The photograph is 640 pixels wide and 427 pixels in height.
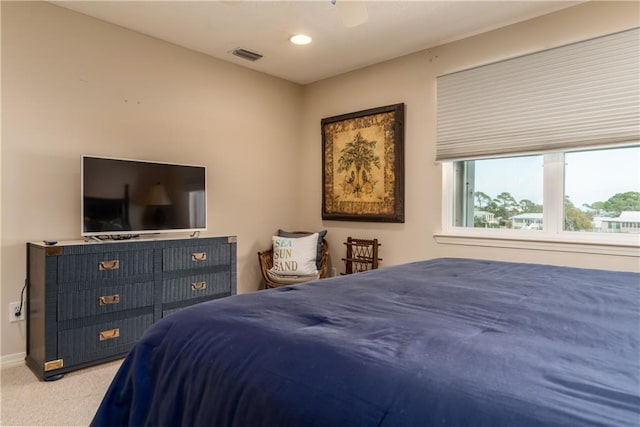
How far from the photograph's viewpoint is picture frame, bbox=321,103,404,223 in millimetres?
3781

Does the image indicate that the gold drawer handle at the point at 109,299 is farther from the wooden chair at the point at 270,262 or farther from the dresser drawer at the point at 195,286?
the wooden chair at the point at 270,262

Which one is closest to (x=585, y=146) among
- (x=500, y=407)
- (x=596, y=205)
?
(x=596, y=205)

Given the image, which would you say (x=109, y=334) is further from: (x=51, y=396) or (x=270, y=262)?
(x=270, y=262)

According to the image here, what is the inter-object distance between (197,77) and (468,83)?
244 centimetres

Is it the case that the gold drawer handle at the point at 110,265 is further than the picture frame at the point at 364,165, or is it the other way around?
the picture frame at the point at 364,165

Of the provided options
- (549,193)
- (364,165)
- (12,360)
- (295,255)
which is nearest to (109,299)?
(12,360)

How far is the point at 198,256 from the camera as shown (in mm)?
3131

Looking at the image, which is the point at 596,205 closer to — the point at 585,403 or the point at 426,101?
the point at 426,101

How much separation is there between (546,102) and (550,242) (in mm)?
1049

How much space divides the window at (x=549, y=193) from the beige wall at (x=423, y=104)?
0.66ft

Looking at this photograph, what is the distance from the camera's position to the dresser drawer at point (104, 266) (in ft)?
8.11

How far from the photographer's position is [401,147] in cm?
375

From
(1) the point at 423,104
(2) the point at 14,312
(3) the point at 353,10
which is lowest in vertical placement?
(2) the point at 14,312

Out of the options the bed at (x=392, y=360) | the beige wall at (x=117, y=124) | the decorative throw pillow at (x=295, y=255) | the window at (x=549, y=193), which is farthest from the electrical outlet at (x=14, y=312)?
the window at (x=549, y=193)
